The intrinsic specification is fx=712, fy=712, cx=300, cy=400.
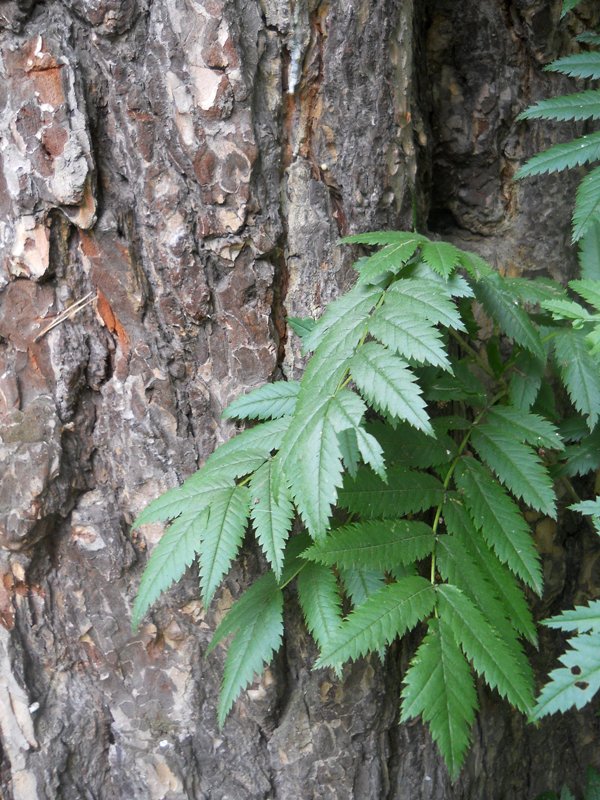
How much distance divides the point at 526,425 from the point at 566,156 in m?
0.60

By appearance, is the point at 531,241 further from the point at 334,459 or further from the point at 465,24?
the point at 334,459

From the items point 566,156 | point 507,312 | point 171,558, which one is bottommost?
point 171,558

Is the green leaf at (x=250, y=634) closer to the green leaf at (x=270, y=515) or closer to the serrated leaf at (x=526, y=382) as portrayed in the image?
the green leaf at (x=270, y=515)

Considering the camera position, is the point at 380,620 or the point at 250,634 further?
the point at 250,634

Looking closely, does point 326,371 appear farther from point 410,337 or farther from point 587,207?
point 587,207

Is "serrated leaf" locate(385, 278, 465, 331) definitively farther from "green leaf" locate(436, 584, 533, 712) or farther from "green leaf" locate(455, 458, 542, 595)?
"green leaf" locate(436, 584, 533, 712)

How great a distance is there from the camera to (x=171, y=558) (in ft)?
4.27

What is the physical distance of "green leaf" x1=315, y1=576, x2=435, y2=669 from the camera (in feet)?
3.93

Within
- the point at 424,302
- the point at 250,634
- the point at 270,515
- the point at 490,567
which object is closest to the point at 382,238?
the point at 424,302

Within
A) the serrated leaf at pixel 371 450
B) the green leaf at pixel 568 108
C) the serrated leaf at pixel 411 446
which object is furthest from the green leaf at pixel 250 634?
the green leaf at pixel 568 108

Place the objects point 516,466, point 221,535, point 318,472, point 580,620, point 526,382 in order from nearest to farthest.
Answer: point 318,472 → point 580,620 → point 221,535 → point 516,466 → point 526,382

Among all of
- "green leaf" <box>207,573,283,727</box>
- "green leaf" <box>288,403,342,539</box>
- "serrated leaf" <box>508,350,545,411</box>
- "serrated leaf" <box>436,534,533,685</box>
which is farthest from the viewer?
"serrated leaf" <box>508,350,545,411</box>

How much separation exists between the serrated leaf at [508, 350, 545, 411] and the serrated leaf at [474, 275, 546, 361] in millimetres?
141

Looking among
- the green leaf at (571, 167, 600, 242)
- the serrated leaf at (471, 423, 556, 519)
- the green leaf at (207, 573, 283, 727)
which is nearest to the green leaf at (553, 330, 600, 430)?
the serrated leaf at (471, 423, 556, 519)
